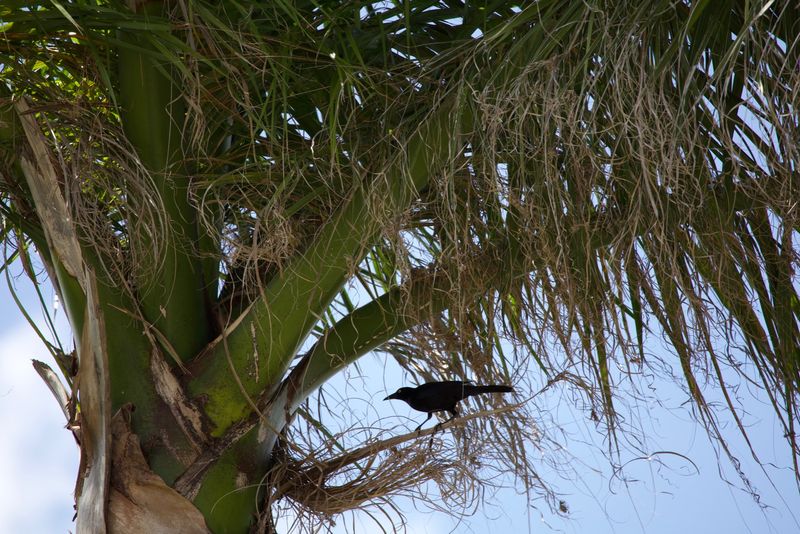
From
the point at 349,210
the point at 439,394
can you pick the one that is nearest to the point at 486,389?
the point at 439,394

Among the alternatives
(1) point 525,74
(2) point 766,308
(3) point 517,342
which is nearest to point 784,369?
(2) point 766,308

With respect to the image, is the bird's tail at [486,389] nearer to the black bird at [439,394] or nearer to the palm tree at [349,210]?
the black bird at [439,394]

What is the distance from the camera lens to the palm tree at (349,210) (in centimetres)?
107

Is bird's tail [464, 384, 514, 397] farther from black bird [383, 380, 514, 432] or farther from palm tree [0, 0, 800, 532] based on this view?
palm tree [0, 0, 800, 532]

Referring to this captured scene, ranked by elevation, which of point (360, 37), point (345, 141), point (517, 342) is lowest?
point (517, 342)

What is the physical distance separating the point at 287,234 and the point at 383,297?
0.59 ft

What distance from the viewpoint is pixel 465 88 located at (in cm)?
106

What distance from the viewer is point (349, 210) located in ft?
3.73

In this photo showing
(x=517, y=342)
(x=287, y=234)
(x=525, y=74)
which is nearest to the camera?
(x=525, y=74)

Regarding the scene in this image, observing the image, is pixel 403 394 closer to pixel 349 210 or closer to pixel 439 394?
pixel 439 394

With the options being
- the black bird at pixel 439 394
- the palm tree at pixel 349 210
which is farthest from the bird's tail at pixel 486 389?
the palm tree at pixel 349 210

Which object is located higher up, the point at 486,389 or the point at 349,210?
the point at 349,210

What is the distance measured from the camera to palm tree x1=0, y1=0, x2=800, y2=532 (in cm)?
107

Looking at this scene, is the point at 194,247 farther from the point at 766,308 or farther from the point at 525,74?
the point at 766,308
